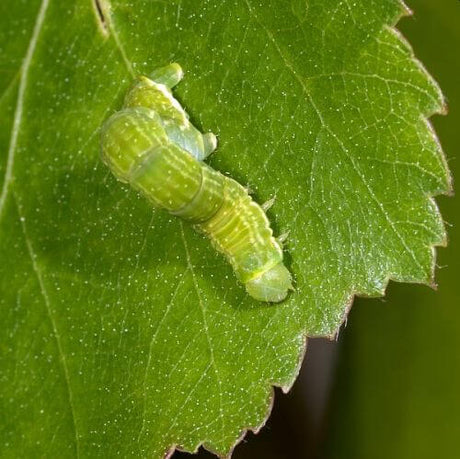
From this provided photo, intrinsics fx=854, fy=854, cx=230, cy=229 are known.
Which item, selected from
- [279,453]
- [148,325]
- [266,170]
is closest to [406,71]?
[266,170]

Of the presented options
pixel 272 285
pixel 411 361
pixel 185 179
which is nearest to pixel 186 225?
pixel 185 179

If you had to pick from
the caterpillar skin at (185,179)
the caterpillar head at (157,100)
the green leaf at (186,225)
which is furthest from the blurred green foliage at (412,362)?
the caterpillar head at (157,100)

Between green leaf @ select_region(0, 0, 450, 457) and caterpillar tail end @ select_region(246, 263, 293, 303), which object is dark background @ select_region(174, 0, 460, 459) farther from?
caterpillar tail end @ select_region(246, 263, 293, 303)

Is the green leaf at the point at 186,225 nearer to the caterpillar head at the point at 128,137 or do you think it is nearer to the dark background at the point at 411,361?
the caterpillar head at the point at 128,137

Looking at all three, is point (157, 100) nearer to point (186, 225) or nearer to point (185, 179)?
point (185, 179)

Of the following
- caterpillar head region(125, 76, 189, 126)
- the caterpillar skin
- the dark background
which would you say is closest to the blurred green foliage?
the dark background

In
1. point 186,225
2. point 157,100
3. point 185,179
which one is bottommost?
point 186,225

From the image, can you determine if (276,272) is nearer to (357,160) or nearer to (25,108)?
(357,160)
